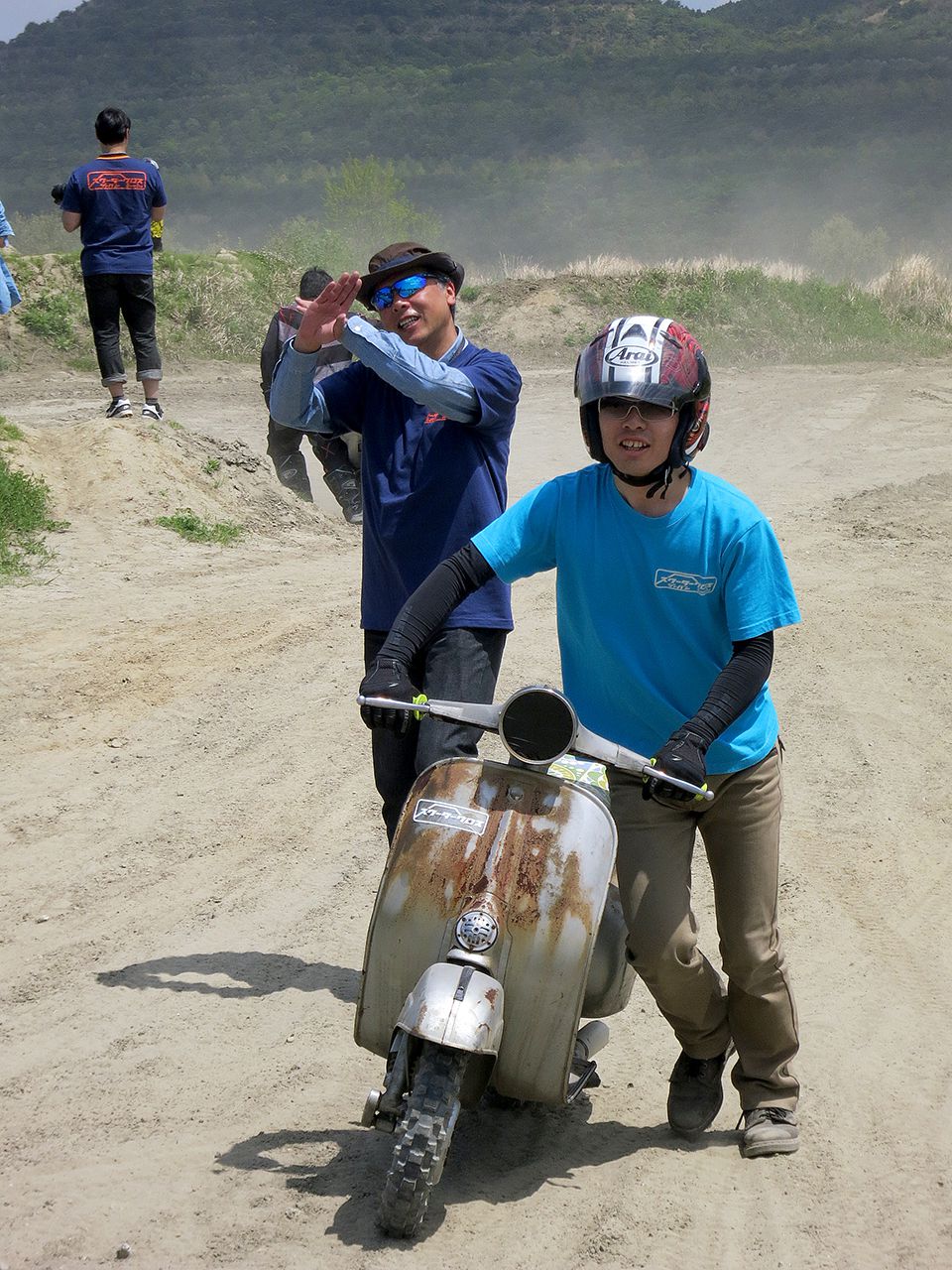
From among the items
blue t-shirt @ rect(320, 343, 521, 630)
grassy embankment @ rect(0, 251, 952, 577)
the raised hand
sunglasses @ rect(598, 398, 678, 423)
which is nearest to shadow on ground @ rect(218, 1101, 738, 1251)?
blue t-shirt @ rect(320, 343, 521, 630)

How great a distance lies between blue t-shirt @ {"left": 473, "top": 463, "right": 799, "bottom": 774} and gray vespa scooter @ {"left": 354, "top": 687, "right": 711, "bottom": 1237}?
35 centimetres

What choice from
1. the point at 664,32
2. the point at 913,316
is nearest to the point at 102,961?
the point at 913,316

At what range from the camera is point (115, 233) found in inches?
412

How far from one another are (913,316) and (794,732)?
60.6 feet

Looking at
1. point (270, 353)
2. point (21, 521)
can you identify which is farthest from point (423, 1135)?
point (270, 353)

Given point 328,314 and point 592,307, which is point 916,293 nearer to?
point 592,307

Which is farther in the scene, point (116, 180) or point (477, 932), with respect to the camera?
point (116, 180)

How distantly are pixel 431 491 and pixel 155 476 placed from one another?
21.0 feet

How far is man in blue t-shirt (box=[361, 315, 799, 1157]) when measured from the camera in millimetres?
3371

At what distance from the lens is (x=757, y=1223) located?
11.2ft

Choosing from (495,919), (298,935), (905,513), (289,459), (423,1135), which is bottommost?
(905,513)

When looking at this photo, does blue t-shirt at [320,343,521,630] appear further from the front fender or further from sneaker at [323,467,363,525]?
sneaker at [323,467,363,525]

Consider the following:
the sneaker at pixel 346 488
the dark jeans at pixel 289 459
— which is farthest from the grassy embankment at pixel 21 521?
the dark jeans at pixel 289 459

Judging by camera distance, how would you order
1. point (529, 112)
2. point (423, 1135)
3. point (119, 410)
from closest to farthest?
point (423, 1135), point (119, 410), point (529, 112)
